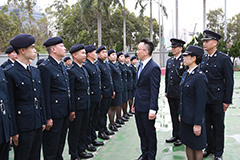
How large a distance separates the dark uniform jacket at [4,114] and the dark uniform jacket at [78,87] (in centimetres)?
116

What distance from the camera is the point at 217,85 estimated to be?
10.1 ft

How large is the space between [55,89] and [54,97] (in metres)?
0.10

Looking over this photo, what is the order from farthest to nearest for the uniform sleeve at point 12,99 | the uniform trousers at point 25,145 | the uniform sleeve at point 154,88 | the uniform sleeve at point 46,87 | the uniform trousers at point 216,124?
the uniform trousers at point 216,124
the uniform sleeve at point 154,88
the uniform sleeve at point 46,87
the uniform trousers at point 25,145
the uniform sleeve at point 12,99

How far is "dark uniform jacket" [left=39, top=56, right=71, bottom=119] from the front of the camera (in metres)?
2.62

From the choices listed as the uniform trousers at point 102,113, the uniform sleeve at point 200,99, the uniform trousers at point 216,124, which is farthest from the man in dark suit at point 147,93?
the uniform trousers at point 102,113

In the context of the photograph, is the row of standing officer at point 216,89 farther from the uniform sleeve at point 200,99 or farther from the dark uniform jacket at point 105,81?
the dark uniform jacket at point 105,81

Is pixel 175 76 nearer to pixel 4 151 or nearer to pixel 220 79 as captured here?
pixel 220 79

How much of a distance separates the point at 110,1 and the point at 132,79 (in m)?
12.2

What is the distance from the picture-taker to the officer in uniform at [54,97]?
2.62 meters

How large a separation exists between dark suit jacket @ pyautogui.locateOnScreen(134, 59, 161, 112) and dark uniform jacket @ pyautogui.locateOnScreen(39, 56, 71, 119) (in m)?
0.96

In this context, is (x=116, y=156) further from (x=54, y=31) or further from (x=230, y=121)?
(x=54, y=31)

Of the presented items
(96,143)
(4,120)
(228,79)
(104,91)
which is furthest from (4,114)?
(228,79)

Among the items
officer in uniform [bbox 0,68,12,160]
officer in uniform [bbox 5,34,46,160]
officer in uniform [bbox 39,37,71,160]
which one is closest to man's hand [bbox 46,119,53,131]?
officer in uniform [bbox 39,37,71,160]

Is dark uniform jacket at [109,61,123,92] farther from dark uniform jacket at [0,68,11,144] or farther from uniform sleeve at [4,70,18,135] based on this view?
dark uniform jacket at [0,68,11,144]
